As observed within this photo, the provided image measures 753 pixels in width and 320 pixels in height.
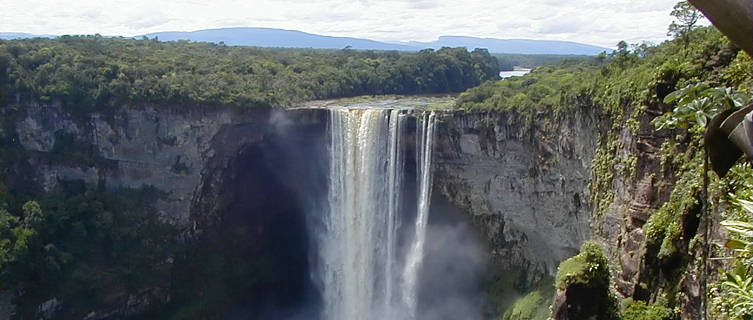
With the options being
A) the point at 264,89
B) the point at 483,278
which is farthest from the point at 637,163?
the point at 264,89

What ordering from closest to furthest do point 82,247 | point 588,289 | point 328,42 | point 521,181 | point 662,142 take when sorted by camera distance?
1. point 588,289
2. point 662,142
3. point 521,181
4. point 82,247
5. point 328,42

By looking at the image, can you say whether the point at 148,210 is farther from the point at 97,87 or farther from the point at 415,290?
the point at 415,290

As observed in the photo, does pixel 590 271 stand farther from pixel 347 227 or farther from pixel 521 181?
pixel 347 227

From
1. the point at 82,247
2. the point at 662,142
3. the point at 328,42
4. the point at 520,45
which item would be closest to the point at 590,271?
the point at 662,142

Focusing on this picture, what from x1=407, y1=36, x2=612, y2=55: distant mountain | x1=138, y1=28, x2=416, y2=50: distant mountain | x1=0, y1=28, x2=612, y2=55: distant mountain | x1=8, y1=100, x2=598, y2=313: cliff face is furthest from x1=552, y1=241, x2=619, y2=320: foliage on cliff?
x1=138, y1=28, x2=416, y2=50: distant mountain

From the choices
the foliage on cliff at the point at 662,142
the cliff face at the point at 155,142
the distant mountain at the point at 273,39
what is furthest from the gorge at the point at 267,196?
the distant mountain at the point at 273,39

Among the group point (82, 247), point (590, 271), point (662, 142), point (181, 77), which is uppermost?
point (181, 77)

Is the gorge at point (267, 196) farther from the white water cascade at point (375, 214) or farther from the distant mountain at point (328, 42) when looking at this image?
the distant mountain at point (328, 42)
